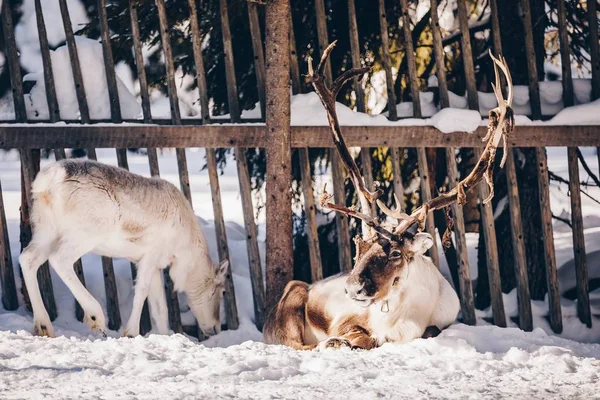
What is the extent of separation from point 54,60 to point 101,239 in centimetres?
190

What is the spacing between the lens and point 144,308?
834 centimetres

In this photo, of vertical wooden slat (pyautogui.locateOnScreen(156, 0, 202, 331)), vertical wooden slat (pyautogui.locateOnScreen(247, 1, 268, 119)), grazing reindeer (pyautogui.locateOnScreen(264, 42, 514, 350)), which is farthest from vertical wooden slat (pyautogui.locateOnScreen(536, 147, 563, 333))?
vertical wooden slat (pyautogui.locateOnScreen(156, 0, 202, 331))

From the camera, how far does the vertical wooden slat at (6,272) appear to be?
803 cm

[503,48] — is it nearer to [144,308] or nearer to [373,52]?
[373,52]

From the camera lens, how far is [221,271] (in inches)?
325

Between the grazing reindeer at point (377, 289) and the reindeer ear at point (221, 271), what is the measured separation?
3.02ft

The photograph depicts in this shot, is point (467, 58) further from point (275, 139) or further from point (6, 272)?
point (6, 272)

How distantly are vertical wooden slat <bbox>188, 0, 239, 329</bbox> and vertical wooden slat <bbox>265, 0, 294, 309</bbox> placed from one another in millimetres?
523

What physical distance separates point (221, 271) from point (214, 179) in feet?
2.72

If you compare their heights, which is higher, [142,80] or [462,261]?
[142,80]

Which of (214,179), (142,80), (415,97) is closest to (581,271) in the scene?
(415,97)

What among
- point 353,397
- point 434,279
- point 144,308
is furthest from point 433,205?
point 144,308

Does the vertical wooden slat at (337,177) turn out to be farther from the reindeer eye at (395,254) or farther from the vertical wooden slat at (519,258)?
the reindeer eye at (395,254)

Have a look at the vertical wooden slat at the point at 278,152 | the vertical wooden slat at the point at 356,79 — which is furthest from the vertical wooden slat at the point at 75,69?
the vertical wooden slat at the point at 356,79
